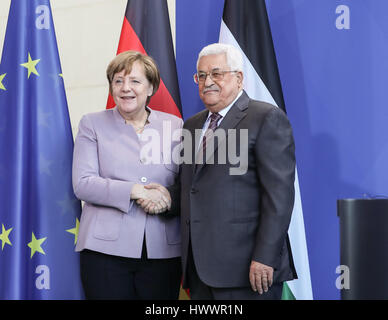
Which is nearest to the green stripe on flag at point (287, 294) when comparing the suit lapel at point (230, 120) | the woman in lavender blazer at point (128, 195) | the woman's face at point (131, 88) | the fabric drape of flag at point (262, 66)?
the fabric drape of flag at point (262, 66)

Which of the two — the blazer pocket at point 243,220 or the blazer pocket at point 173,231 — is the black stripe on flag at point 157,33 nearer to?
the blazer pocket at point 173,231

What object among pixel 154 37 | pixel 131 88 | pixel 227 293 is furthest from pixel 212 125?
pixel 154 37

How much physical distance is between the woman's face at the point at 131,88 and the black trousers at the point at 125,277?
0.61m

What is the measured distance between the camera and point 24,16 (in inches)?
99.1

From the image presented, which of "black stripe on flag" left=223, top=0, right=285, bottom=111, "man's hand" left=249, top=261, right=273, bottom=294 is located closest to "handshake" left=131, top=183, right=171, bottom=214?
"man's hand" left=249, top=261, right=273, bottom=294

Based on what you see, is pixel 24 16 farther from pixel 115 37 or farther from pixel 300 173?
pixel 300 173

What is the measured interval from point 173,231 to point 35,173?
86cm

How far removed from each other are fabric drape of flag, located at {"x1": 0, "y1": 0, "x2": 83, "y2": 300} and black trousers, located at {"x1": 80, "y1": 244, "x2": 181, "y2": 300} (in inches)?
19.4

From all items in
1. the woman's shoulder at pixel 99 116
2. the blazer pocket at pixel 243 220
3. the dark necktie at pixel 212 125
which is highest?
the woman's shoulder at pixel 99 116

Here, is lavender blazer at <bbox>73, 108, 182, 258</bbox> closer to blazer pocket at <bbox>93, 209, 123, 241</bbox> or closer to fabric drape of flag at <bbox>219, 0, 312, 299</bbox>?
blazer pocket at <bbox>93, 209, 123, 241</bbox>

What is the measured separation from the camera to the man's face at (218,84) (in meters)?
1.80

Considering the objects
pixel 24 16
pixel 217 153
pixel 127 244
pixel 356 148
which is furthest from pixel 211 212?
pixel 24 16

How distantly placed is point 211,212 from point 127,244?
0.38m

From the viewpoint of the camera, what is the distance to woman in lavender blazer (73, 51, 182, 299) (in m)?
1.87
